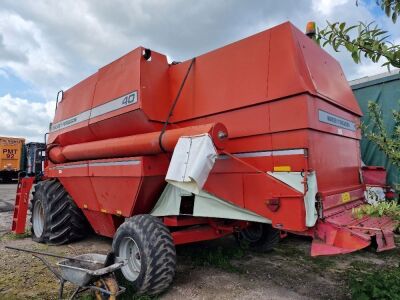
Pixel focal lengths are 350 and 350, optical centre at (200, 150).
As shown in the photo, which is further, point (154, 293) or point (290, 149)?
point (154, 293)

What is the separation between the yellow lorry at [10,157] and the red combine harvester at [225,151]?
20749mm

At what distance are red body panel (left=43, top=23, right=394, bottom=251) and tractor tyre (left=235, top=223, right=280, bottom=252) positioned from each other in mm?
1334

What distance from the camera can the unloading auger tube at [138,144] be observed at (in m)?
3.47

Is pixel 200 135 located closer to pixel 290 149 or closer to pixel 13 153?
pixel 290 149

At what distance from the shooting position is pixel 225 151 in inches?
145

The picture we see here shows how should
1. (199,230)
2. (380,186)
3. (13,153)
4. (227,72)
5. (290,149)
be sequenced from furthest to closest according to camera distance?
(13,153) → (380,186) → (199,230) → (227,72) → (290,149)

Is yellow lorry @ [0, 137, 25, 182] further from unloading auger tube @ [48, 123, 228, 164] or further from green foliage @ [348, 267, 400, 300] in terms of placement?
green foliage @ [348, 267, 400, 300]

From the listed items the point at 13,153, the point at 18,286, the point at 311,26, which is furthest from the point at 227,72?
the point at 13,153

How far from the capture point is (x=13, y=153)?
23234 millimetres

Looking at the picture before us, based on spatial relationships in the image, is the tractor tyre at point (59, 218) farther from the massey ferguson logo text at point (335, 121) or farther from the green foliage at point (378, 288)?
the green foliage at point (378, 288)

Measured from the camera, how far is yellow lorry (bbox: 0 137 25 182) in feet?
75.3

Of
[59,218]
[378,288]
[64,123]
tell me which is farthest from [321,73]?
[59,218]

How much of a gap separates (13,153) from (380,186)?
23695 millimetres

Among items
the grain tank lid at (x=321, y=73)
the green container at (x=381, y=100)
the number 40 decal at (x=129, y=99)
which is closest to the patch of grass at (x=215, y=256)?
the number 40 decal at (x=129, y=99)
